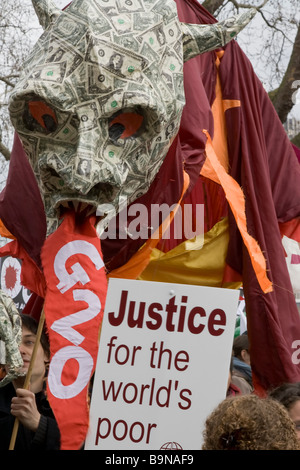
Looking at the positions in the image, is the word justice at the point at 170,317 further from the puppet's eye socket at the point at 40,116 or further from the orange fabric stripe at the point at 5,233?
the orange fabric stripe at the point at 5,233

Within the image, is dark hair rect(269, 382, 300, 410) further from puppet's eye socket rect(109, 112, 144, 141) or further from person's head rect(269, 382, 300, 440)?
puppet's eye socket rect(109, 112, 144, 141)

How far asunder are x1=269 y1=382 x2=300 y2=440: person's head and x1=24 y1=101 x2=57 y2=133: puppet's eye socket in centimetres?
159

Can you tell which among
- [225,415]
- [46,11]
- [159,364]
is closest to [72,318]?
[159,364]

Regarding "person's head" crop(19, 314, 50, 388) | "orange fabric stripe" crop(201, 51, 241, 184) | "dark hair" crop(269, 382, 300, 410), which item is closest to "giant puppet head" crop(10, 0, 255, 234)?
"person's head" crop(19, 314, 50, 388)

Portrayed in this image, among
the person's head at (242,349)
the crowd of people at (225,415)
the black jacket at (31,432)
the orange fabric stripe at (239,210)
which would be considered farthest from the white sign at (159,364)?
the person's head at (242,349)

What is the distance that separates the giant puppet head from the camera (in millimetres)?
3932

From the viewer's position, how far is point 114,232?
15.3 feet

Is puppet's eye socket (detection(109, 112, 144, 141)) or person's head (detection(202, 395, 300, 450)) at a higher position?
puppet's eye socket (detection(109, 112, 144, 141))

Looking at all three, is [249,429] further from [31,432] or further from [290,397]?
[290,397]

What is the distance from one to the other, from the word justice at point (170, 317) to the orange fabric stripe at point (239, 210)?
3.35 feet

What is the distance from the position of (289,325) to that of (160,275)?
750mm

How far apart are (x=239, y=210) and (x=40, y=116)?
1333mm

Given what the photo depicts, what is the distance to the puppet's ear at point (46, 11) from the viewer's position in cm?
421

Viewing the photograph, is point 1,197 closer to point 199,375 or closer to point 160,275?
point 160,275
